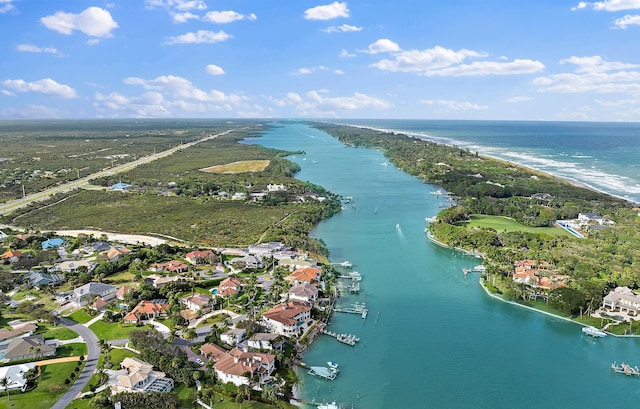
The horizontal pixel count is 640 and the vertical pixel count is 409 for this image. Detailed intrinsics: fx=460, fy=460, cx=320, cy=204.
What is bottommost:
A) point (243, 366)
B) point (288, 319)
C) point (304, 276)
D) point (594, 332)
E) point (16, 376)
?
point (16, 376)

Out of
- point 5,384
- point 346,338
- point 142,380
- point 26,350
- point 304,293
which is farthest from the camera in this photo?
point 304,293

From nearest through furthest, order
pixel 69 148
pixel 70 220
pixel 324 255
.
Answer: pixel 324 255 → pixel 70 220 → pixel 69 148

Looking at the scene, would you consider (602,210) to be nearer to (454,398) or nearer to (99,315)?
(454,398)

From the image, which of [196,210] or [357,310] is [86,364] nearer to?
[357,310]

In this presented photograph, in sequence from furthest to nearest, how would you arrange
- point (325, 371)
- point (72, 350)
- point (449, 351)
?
point (449, 351) → point (72, 350) → point (325, 371)

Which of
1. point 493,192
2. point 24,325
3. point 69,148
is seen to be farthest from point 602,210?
point 69,148

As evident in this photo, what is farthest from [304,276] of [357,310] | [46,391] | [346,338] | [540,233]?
[540,233]

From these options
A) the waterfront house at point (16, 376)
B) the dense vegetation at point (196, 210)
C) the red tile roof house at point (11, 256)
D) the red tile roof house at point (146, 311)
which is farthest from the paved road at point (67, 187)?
the waterfront house at point (16, 376)

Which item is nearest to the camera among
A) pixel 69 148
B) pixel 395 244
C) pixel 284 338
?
pixel 284 338

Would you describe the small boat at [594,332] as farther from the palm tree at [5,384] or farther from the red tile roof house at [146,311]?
the palm tree at [5,384]
